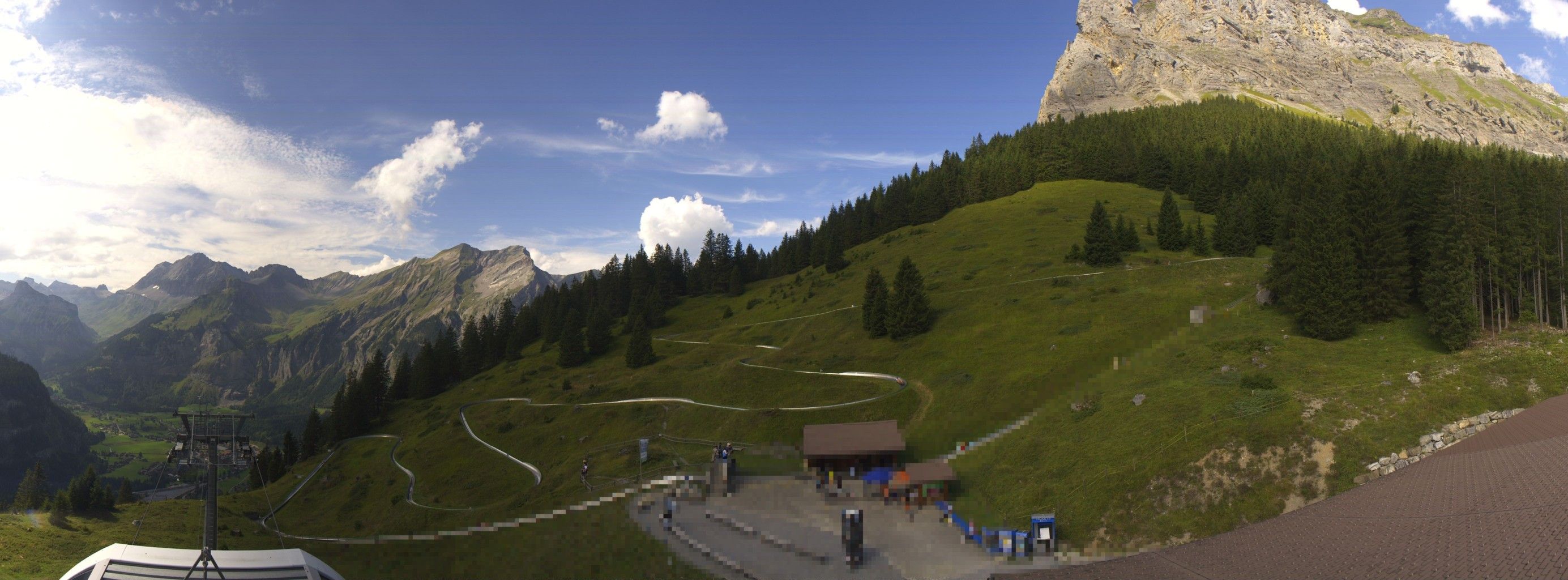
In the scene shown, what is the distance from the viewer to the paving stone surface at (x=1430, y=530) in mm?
24219

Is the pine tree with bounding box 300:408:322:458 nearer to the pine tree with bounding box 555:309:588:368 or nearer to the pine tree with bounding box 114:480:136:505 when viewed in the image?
the pine tree with bounding box 114:480:136:505

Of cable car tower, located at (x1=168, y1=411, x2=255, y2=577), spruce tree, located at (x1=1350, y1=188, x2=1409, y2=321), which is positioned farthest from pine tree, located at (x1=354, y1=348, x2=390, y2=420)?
spruce tree, located at (x1=1350, y1=188, x2=1409, y2=321)

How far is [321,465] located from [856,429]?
85.1m

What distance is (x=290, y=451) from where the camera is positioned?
105375 millimetres

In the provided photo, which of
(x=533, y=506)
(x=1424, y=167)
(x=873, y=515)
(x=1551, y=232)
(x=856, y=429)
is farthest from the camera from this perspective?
(x=1424, y=167)

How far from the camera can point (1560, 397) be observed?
37.8 meters

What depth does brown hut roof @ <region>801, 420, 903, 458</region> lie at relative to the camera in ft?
148

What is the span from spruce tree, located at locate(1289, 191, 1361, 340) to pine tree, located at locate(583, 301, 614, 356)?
9441 cm

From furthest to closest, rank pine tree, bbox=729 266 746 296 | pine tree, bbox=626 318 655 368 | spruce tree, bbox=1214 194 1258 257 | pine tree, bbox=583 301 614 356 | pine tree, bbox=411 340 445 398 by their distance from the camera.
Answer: pine tree, bbox=729 266 746 296 < pine tree, bbox=411 340 445 398 < pine tree, bbox=583 301 614 356 < pine tree, bbox=626 318 655 368 < spruce tree, bbox=1214 194 1258 257

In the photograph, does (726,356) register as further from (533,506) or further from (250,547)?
(250,547)

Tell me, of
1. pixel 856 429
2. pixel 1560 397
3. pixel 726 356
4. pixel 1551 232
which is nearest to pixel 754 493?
pixel 856 429

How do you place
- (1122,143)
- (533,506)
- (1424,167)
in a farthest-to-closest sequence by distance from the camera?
(1122,143), (1424,167), (533,506)

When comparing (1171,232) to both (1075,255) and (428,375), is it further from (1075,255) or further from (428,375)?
(428,375)

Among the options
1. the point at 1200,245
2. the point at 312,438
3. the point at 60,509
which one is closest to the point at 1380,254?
the point at 1200,245
